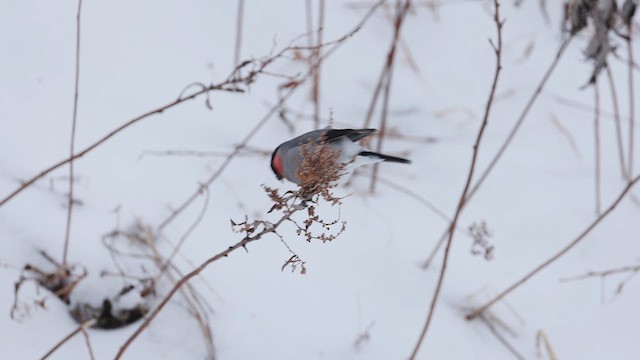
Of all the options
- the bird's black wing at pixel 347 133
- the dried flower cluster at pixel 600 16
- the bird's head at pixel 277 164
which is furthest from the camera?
the dried flower cluster at pixel 600 16

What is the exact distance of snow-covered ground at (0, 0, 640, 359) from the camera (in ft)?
6.51

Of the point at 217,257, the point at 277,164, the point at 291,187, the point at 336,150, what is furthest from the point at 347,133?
the point at 291,187

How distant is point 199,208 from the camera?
2.28 metres

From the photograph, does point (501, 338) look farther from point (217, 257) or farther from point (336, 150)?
point (217, 257)

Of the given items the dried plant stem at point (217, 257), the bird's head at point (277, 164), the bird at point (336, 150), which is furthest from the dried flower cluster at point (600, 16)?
the dried plant stem at point (217, 257)

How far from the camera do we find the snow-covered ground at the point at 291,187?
1984mm

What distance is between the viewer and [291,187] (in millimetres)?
2182

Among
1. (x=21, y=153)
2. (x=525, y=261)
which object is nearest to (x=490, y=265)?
(x=525, y=261)

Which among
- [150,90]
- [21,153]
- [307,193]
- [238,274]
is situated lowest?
[307,193]

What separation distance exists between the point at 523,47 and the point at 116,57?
1.76m

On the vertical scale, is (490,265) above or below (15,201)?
below

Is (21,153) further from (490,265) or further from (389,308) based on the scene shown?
(490,265)

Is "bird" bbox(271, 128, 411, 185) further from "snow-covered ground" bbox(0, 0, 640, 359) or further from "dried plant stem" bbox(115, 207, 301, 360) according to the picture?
"snow-covered ground" bbox(0, 0, 640, 359)

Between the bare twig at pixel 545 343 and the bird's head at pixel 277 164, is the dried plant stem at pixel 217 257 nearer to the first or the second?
the bird's head at pixel 277 164
